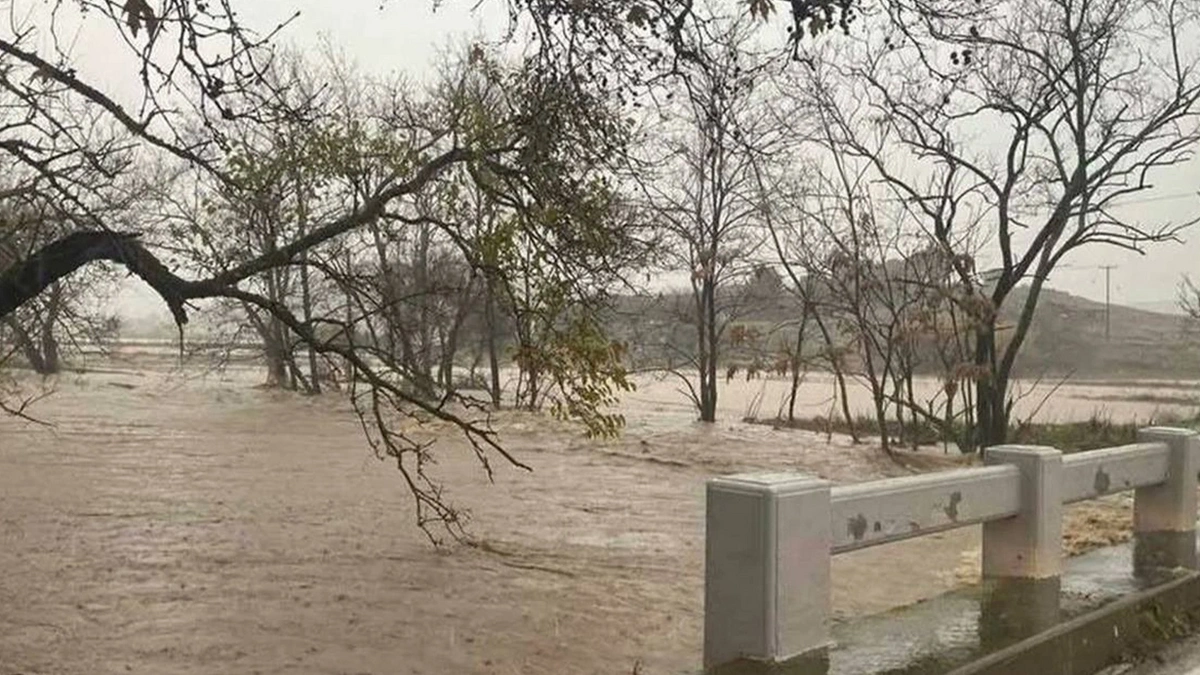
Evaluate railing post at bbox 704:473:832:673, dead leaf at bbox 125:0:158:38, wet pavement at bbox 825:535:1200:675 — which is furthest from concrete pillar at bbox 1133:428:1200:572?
dead leaf at bbox 125:0:158:38

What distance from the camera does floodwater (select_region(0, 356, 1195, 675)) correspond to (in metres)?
9.70

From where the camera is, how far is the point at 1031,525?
22.4 feet

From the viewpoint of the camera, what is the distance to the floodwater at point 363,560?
9701 millimetres

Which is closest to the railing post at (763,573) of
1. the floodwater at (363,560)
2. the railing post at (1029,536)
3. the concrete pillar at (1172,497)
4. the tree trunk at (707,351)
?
the floodwater at (363,560)

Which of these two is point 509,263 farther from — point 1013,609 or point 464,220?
point 1013,609

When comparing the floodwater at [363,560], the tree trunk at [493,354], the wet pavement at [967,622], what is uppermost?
the tree trunk at [493,354]

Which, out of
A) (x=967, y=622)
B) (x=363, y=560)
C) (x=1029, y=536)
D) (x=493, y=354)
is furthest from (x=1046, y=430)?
(x=967, y=622)

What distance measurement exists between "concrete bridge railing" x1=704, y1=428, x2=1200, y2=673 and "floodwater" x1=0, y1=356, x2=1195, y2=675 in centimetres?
109

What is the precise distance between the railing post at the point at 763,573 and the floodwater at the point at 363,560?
104cm

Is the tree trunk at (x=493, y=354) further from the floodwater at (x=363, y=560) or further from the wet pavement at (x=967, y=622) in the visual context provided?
the wet pavement at (x=967, y=622)

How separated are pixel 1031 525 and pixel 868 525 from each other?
1.69 m

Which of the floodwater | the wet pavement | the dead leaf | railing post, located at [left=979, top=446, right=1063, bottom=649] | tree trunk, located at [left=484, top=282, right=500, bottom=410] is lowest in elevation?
the floodwater

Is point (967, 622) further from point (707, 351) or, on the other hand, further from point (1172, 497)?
point (707, 351)

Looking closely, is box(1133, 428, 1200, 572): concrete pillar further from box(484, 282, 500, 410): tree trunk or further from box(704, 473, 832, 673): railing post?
box(484, 282, 500, 410): tree trunk
